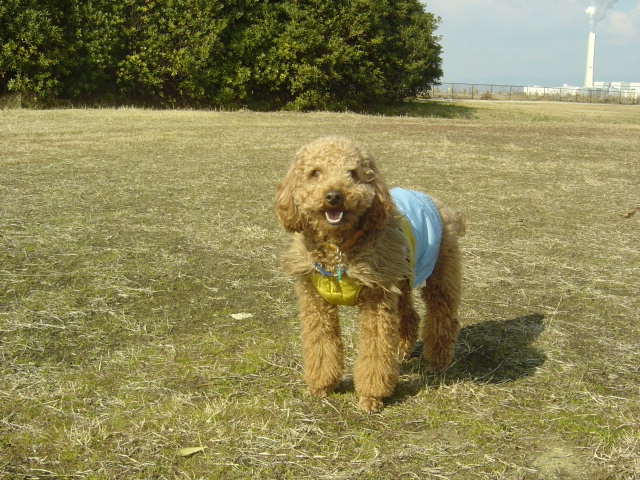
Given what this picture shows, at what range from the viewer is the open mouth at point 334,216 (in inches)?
96.8

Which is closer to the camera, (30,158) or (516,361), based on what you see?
(516,361)

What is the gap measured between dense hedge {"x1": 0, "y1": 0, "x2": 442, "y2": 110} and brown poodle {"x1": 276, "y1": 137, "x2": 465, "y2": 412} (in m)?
14.6

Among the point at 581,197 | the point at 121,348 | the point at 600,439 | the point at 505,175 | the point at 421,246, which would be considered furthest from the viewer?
the point at 505,175

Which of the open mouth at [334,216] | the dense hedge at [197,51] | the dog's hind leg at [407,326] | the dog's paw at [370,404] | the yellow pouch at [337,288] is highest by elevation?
the dense hedge at [197,51]

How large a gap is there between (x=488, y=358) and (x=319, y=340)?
103cm

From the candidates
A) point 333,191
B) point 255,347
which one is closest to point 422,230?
point 333,191

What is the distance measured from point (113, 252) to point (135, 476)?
105 inches

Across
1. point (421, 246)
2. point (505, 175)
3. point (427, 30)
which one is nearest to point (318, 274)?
point (421, 246)

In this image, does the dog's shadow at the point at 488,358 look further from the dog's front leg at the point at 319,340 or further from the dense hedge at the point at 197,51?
the dense hedge at the point at 197,51

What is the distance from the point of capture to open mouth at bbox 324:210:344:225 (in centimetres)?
246

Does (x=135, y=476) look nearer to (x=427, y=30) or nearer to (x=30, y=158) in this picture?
(x=30, y=158)

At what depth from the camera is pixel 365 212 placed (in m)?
2.57

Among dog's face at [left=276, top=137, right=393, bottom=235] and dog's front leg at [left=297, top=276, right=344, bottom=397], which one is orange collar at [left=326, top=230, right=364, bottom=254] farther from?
dog's front leg at [left=297, top=276, right=344, bottom=397]

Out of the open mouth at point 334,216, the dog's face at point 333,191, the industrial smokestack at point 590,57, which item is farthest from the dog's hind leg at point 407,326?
the industrial smokestack at point 590,57
